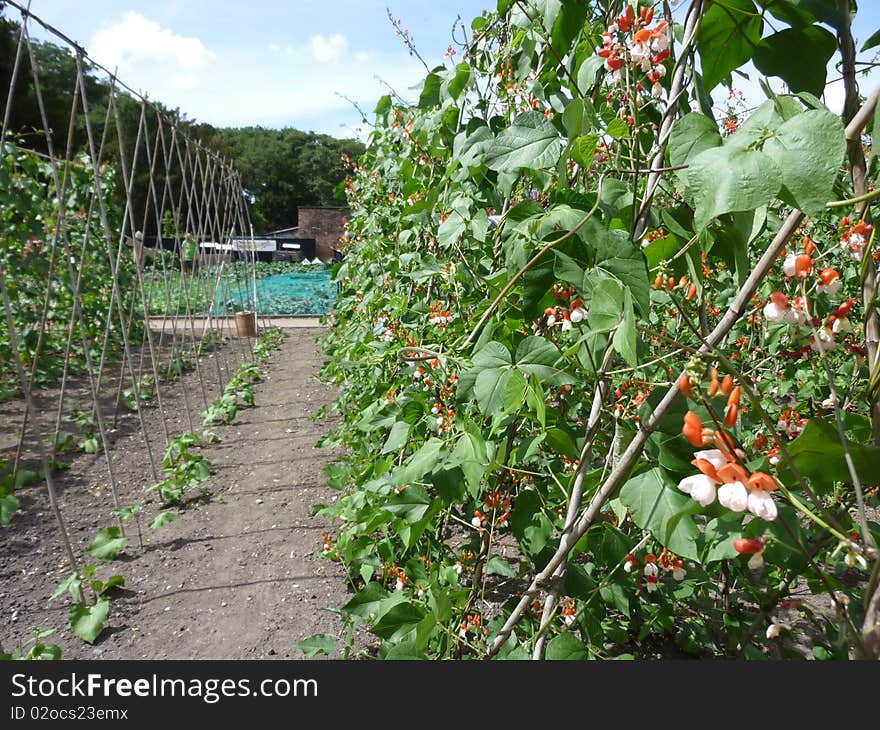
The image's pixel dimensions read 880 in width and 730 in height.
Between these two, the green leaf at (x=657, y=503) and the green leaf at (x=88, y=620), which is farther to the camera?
the green leaf at (x=88, y=620)

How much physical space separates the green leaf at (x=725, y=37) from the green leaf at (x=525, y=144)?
238 mm

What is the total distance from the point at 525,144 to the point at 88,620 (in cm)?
247

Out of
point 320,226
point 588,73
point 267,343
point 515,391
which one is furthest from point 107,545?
point 320,226

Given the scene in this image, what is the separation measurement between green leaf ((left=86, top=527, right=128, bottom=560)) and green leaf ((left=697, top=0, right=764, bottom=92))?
313 cm

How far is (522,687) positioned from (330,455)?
3905 millimetres

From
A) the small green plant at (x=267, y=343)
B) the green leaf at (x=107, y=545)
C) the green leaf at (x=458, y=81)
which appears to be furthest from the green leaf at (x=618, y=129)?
the small green plant at (x=267, y=343)

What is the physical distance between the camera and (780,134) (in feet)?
1.79

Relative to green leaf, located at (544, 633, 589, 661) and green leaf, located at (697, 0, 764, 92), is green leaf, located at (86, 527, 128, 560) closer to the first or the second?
green leaf, located at (544, 633, 589, 661)

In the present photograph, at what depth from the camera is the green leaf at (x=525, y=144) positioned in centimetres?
99

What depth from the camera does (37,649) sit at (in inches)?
86.9

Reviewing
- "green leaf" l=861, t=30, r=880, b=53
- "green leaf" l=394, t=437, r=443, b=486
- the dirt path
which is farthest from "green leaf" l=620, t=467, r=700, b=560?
the dirt path

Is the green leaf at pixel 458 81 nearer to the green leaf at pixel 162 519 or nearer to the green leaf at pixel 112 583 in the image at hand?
the green leaf at pixel 112 583

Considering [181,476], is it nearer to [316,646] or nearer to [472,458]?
[316,646]

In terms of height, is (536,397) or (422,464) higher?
(536,397)
